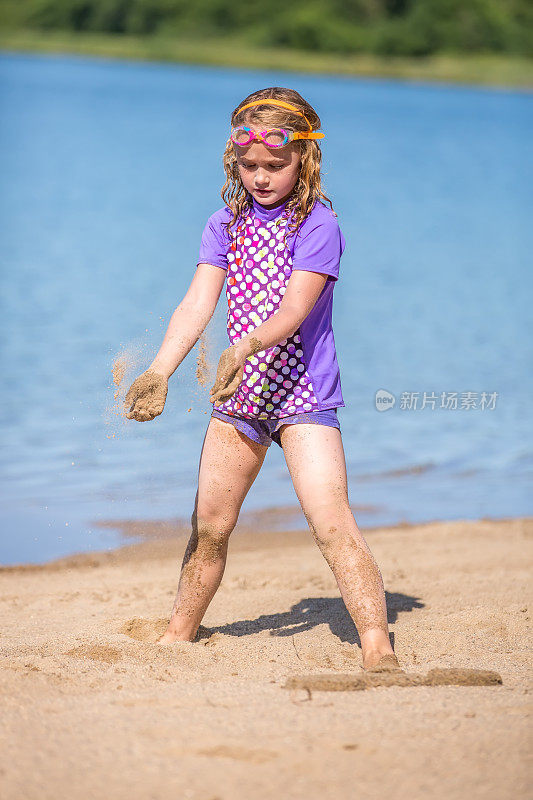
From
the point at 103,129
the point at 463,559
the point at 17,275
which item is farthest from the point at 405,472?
the point at 103,129

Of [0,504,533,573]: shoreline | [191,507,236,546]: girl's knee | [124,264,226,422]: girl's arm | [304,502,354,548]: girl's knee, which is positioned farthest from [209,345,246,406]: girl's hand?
[0,504,533,573]: shoreline

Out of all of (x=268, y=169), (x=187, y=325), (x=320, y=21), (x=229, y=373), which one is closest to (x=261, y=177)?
(x=268, y=169)

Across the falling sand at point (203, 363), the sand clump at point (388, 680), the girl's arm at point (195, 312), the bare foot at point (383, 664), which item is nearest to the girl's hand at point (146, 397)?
the girl's arm at point (195, 312)

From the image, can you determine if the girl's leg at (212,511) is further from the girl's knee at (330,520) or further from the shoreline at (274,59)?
the shoreline at (274,59)

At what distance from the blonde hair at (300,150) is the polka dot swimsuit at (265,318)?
0.05 meters

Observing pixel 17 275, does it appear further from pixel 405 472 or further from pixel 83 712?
pixel 83 712

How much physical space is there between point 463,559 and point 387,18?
53.5 meters

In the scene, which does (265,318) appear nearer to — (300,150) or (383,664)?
(300,150)

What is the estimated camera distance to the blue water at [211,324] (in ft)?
19.9

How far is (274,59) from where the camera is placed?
4912cm

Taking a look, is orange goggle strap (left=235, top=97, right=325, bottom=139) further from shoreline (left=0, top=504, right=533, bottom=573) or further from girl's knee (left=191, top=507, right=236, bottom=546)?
shoreline (left=0, top=504, right=533, bottom=573)

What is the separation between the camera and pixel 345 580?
11.5 feet

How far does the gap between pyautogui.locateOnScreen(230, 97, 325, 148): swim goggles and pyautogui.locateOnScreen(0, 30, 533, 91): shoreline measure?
44.7 meters

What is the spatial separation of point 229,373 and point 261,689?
893 mm
